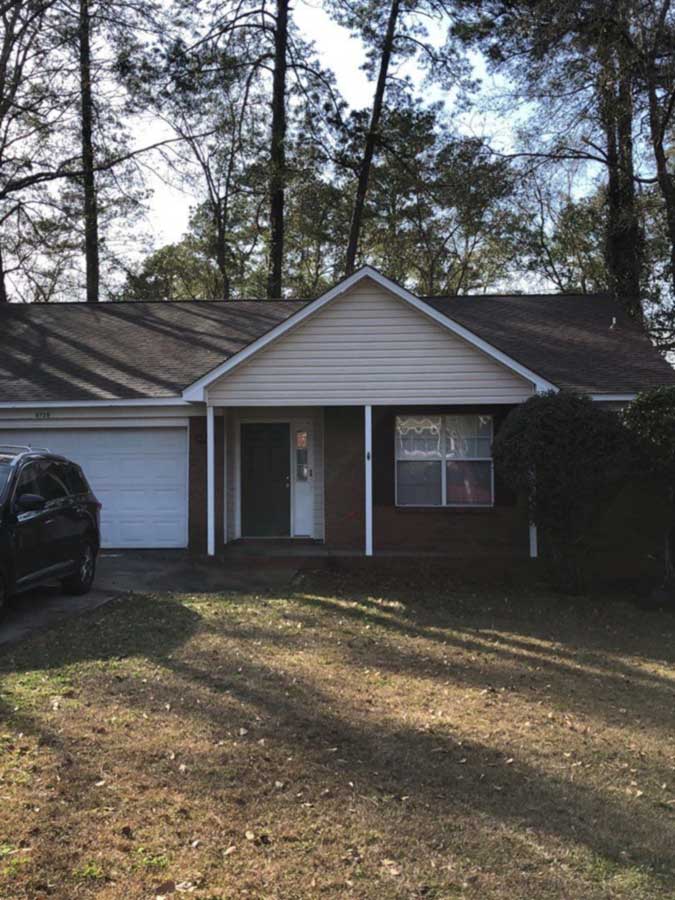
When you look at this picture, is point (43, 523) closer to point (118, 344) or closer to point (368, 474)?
point (368, 474)

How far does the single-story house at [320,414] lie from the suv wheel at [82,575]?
3.02 meters

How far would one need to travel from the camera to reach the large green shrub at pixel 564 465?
1073 centimetres

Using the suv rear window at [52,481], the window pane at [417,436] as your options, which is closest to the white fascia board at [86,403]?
the window pane at [417,436]

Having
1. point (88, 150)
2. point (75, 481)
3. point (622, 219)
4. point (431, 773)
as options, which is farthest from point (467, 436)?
point (88, 150)

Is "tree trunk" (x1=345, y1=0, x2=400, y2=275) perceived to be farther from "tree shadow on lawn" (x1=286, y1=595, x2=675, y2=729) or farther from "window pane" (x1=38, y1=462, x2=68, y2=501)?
"tree shadow on lawn" (x1=286, y1=595, x2=675, y2=729)

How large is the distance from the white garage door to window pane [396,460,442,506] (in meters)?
3.90

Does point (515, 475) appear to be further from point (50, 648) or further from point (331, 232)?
point (331, 232)

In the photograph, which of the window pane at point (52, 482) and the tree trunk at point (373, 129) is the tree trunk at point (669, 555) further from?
the tree trunk at point (373, 129)

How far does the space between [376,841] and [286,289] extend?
1367 inches

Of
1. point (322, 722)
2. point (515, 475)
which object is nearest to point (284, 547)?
point (515, 475)

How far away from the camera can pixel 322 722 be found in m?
5.59

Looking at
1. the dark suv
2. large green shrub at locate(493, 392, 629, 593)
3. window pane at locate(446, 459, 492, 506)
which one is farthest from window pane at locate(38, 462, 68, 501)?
window pane at locate(446, 459, 492, 506)

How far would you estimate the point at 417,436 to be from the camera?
1448 centimetres

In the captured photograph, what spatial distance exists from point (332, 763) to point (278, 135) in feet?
85.5
